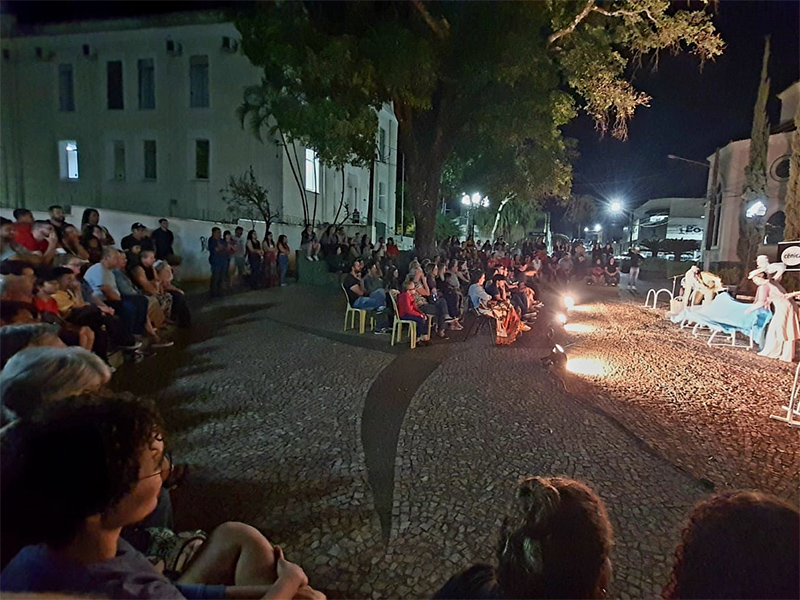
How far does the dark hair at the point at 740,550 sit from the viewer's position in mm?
1111

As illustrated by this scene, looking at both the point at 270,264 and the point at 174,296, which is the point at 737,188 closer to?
the point at 270,264

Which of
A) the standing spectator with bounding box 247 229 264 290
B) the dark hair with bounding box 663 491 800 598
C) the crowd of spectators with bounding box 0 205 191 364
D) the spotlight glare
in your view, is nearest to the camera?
the dark hair with bounding box 663 491 800 598

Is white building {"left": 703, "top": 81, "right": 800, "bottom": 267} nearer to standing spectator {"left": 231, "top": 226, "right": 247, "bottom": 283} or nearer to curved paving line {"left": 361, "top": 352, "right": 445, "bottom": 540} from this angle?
curved paving line {"left": 361, "top": 352, "right": 445, "bottom": 540}

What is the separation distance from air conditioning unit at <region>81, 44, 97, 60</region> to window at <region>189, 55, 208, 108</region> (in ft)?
13.5

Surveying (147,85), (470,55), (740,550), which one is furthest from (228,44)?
(740,550)

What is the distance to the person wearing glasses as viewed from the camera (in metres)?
1.39

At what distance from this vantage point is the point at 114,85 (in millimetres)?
20156

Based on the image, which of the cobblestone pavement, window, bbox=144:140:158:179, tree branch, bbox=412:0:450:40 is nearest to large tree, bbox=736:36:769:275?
the cobblestone pavement

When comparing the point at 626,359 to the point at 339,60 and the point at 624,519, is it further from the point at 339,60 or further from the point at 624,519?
the point at 339,60

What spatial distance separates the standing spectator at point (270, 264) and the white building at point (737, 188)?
60.7 ft

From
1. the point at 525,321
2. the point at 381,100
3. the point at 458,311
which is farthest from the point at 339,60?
the point at 525,321

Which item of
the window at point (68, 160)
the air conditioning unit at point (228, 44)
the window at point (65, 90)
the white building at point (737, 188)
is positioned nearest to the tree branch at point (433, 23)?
the air conditioning unit at point (228, 44)

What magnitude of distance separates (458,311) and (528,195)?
13686mm

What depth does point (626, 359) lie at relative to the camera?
7.82m
